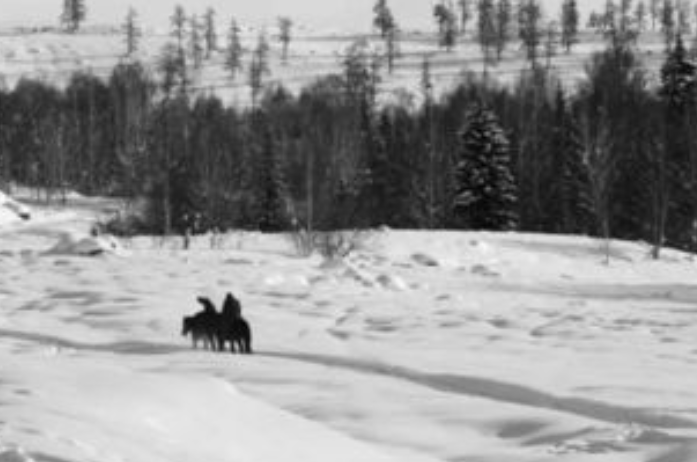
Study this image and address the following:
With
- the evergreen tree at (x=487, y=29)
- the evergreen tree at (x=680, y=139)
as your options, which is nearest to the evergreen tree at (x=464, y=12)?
the evergreen tree at (x=487, y=29)

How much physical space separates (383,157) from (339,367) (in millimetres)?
51810

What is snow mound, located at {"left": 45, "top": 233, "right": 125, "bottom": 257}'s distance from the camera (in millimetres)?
30203

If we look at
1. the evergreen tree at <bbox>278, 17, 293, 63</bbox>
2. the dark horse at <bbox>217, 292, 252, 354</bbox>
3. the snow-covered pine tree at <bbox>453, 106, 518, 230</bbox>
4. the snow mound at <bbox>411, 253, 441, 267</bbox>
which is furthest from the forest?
the evergreen tree at <bbox>278, 17, 293, 63</bbox>

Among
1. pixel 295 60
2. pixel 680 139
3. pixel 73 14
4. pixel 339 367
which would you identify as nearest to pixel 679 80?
pixel 680 139

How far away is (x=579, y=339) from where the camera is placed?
1638 cm

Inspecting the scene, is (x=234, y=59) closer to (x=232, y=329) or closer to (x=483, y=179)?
(x=483, y=179)

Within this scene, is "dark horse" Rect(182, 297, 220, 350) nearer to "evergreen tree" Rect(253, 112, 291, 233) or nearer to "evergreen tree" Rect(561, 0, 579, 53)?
"evergreen tree" Rect(253, 112, 291, 233)

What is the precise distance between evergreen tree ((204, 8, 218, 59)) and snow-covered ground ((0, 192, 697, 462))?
11166cm

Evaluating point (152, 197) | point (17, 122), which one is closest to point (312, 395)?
point (152, 197)

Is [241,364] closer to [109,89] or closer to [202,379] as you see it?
[202,379]

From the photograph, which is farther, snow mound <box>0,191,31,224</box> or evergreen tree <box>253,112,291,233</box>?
snow mound <box>0,191,31,224</box>

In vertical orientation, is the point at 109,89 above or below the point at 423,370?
above

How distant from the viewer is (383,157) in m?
64.9

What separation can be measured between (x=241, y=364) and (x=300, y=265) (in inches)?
615
